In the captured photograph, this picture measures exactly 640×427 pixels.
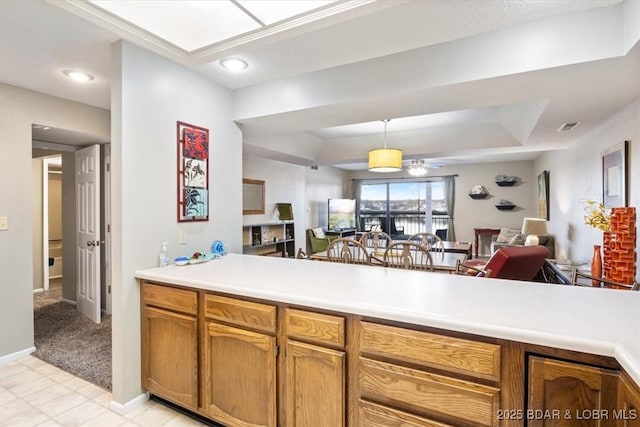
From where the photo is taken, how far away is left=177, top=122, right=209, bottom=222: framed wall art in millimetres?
2422

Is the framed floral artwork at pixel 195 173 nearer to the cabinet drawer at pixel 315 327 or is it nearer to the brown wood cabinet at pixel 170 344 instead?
the brown wood cabinet at pixel 170 344

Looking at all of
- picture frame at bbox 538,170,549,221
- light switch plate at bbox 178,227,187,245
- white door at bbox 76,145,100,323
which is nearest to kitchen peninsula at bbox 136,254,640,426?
light switch plate at bbox 178,227,187,245

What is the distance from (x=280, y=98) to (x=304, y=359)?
2.12 metres

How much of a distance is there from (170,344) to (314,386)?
1.04 metres

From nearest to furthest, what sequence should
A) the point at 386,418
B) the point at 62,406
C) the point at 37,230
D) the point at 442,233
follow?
1. the point at 386,418
2. the point at 62,406
3. the point at 37,230
4. the point at 442,233

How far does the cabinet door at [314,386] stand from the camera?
1463 millimetres

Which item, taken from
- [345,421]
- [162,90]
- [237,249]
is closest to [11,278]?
[237,249]

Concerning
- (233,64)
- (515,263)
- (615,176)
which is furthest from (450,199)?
(233,64)

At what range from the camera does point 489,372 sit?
3.85 feet

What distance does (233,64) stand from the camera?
240cm

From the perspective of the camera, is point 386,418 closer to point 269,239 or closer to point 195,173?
point 195,173

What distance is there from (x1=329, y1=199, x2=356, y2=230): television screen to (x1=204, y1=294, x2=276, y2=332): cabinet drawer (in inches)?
266

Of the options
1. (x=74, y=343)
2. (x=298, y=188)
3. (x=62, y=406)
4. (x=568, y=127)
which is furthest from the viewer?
(x=298, y=188)

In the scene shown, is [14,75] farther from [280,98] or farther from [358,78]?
[358,78]
